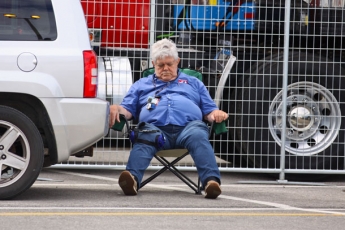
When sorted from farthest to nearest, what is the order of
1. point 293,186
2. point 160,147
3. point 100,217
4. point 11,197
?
point 293,186 → point 160,147 → point 11,197 → point 100,217

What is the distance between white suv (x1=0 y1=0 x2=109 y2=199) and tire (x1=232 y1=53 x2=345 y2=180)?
2406mm

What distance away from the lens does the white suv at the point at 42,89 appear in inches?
311

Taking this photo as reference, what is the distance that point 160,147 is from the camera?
8.64 meters

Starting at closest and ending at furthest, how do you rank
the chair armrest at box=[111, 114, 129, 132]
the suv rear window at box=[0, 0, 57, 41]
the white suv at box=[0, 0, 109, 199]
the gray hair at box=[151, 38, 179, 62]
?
the white suv at box=[0, 0, 109, 199] < the suv rear window at box=[0, 0, 57, 41] < the chair armrest at box=[111, 114, 129, 132] < the gray hair at box=[151, 38, 179, 62]

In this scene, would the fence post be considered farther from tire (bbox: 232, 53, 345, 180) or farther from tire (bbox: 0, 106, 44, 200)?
tire (bbox: 0, 106, 44, 200)

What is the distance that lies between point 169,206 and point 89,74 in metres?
1.11

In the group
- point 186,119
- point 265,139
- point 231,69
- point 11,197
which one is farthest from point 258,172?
point 11,197

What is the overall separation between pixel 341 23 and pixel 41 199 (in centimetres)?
Result: 357

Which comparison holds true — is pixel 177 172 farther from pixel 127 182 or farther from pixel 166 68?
pixel 166 68

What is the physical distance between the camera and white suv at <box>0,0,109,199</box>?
7.91 metres

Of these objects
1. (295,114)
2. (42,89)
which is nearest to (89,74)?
(42,89)

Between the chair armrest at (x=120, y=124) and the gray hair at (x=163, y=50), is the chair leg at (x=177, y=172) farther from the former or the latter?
the gray hair at (x=163, y=50)

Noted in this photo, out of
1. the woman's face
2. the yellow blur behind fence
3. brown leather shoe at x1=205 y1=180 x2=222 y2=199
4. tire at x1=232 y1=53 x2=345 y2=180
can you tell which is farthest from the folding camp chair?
tire at x1=232 y1=53 x2=345 y2=180

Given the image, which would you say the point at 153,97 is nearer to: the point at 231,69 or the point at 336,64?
the point at 231,69
